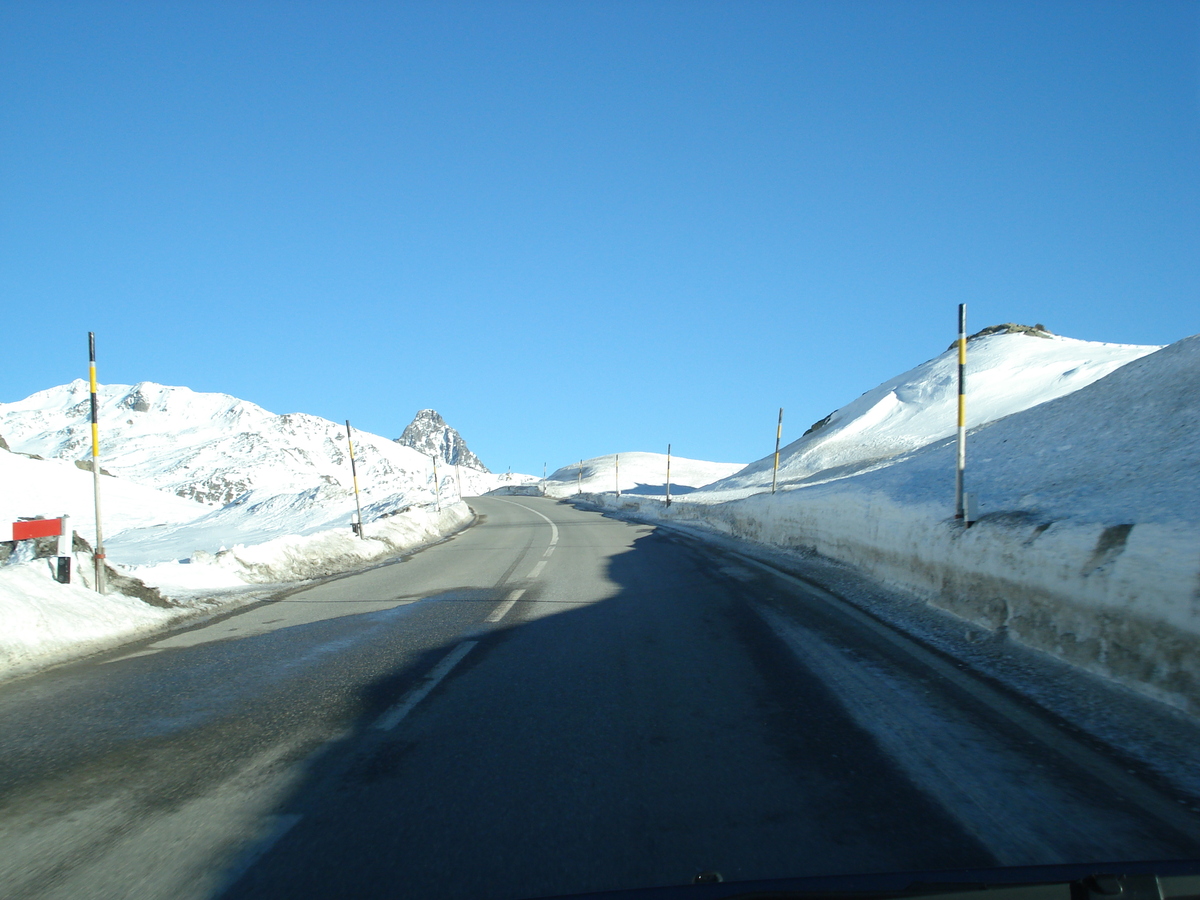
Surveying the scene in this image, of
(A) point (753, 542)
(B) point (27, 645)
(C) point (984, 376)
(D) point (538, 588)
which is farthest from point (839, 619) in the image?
(C) point (984, 376)

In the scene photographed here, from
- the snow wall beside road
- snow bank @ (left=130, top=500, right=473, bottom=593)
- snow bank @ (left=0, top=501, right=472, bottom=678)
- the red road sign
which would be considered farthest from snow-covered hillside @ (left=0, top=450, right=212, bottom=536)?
the snow wall beside road

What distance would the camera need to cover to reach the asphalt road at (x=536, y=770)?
2725 millimetres

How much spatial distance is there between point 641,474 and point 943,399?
72720 millimetres

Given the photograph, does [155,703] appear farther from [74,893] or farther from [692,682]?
[692,682]

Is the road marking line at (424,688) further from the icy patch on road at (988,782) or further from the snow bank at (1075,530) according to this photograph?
the snow bank at (1075,530)

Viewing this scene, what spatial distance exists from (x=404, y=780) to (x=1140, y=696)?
424 cm

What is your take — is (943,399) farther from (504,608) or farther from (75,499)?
(75,499)

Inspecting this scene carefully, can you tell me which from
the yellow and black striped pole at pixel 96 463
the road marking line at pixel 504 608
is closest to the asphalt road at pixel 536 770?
the road marking line at pixel 504 608

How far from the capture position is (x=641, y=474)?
128 metres

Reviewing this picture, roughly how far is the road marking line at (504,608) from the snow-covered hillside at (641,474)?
3115 inches

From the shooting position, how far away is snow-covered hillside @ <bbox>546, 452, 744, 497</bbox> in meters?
99.7

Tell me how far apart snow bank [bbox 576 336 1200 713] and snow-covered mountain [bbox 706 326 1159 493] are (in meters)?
→ 29.8

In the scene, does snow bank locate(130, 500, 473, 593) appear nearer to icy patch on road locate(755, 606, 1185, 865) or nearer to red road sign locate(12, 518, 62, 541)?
red road sign locate(12, 518, 62, 541)

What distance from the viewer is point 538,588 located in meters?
10.3
